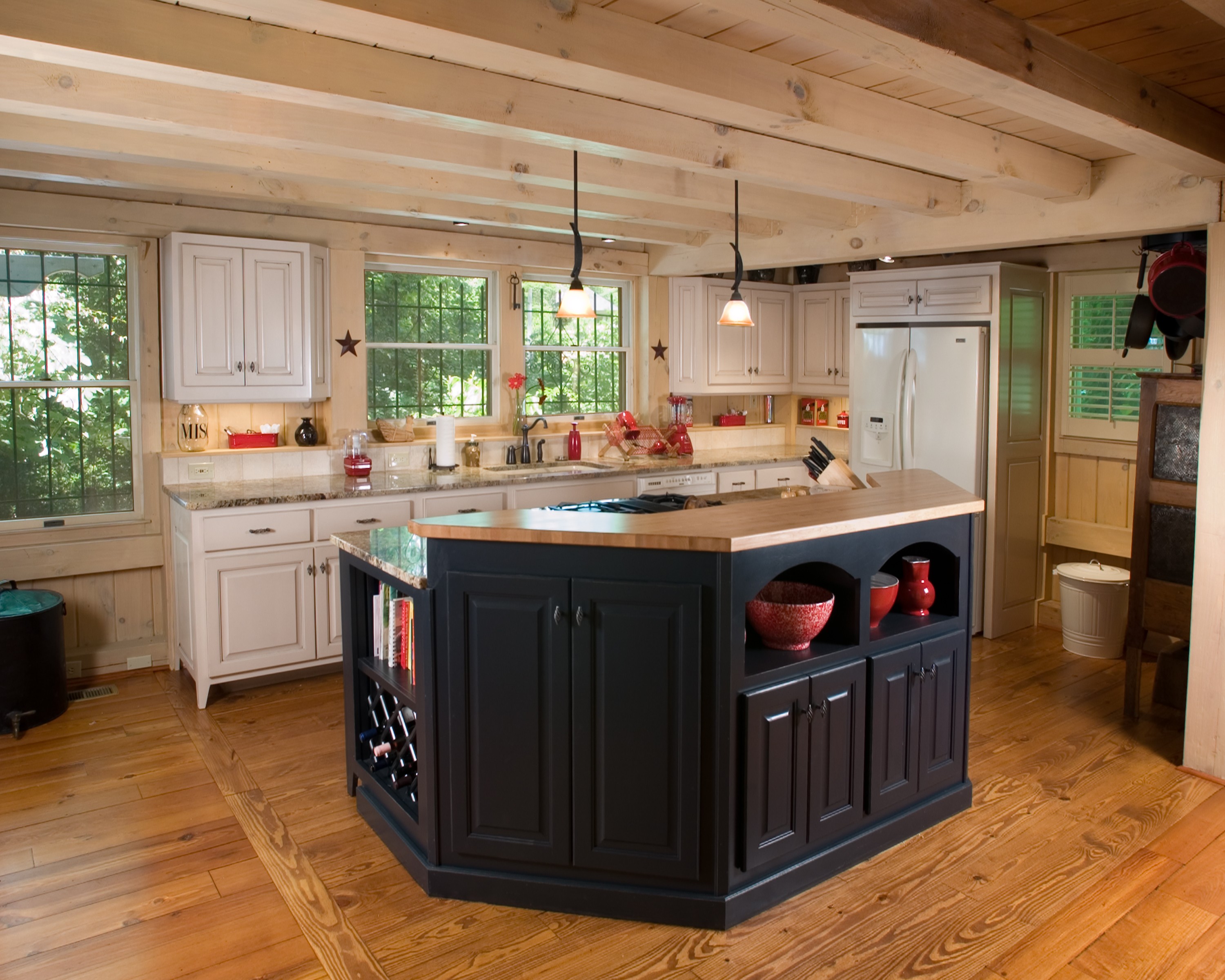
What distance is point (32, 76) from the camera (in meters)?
2.68

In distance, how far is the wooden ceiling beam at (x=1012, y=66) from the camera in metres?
2.06

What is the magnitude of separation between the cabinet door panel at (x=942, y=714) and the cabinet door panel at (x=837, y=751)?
0.32 metres

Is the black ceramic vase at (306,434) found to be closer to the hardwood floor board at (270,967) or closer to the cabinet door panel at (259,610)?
the cabinet door panel at (259,610)

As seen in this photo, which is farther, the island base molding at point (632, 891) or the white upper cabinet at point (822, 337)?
the white upper cabinet at point (822, 337)

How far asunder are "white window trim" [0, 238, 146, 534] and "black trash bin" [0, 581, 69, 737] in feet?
1.24

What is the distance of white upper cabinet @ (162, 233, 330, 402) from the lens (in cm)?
440

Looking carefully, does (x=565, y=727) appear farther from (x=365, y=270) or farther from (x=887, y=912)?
(x=365, y=270)

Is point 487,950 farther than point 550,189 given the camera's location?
No

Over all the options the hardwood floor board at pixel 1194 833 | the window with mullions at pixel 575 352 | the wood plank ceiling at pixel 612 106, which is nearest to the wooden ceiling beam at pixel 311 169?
the wood plank ceiling at pixel 612 106

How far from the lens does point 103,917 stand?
2.70 meters

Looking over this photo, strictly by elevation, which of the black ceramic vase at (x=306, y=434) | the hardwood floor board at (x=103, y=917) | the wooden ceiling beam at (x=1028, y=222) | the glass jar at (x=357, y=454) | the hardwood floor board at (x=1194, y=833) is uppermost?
the wooden ceiling beam at (x=1028, y=222)

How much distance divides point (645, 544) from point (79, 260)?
3414mm

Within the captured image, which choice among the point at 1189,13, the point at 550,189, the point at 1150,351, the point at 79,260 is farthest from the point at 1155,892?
the point at 79,260

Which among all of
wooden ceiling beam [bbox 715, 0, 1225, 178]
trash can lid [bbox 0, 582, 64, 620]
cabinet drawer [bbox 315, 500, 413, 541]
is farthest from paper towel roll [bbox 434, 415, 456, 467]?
wooden ceiling beam [bbox 715, 0, 1225, 178]
